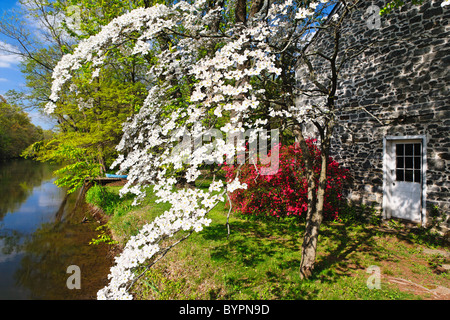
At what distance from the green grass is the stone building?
36.0 inches

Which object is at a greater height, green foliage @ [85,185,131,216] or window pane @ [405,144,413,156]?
window pane @ [405,144,413,156]

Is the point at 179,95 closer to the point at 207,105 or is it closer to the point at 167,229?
the point at 207,105

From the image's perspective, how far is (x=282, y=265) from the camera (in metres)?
3.49

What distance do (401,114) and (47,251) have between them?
997cm

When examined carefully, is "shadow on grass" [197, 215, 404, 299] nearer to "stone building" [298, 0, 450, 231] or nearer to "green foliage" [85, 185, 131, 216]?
"stone building" [298, 0, 450, 231]

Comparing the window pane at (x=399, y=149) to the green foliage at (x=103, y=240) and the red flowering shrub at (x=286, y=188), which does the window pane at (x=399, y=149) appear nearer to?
the red flowering shrub at (x=286, y=188)

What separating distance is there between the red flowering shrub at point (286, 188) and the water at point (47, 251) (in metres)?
3.80

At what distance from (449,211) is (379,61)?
3.70m

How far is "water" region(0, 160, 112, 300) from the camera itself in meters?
4.48

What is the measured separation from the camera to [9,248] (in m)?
6.42

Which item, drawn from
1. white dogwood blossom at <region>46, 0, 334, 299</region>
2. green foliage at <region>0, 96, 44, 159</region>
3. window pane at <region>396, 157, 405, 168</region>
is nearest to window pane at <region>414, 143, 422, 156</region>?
window pane at <region>396, 157, 405, 168</region>

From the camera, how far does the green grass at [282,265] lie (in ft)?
9.76

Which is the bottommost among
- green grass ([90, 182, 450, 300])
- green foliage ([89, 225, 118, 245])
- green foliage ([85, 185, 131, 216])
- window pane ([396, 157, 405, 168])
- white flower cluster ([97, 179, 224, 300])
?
green foliage ([89, 225, 118, 245])

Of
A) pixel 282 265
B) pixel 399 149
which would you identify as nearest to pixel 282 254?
pixel 282 265
